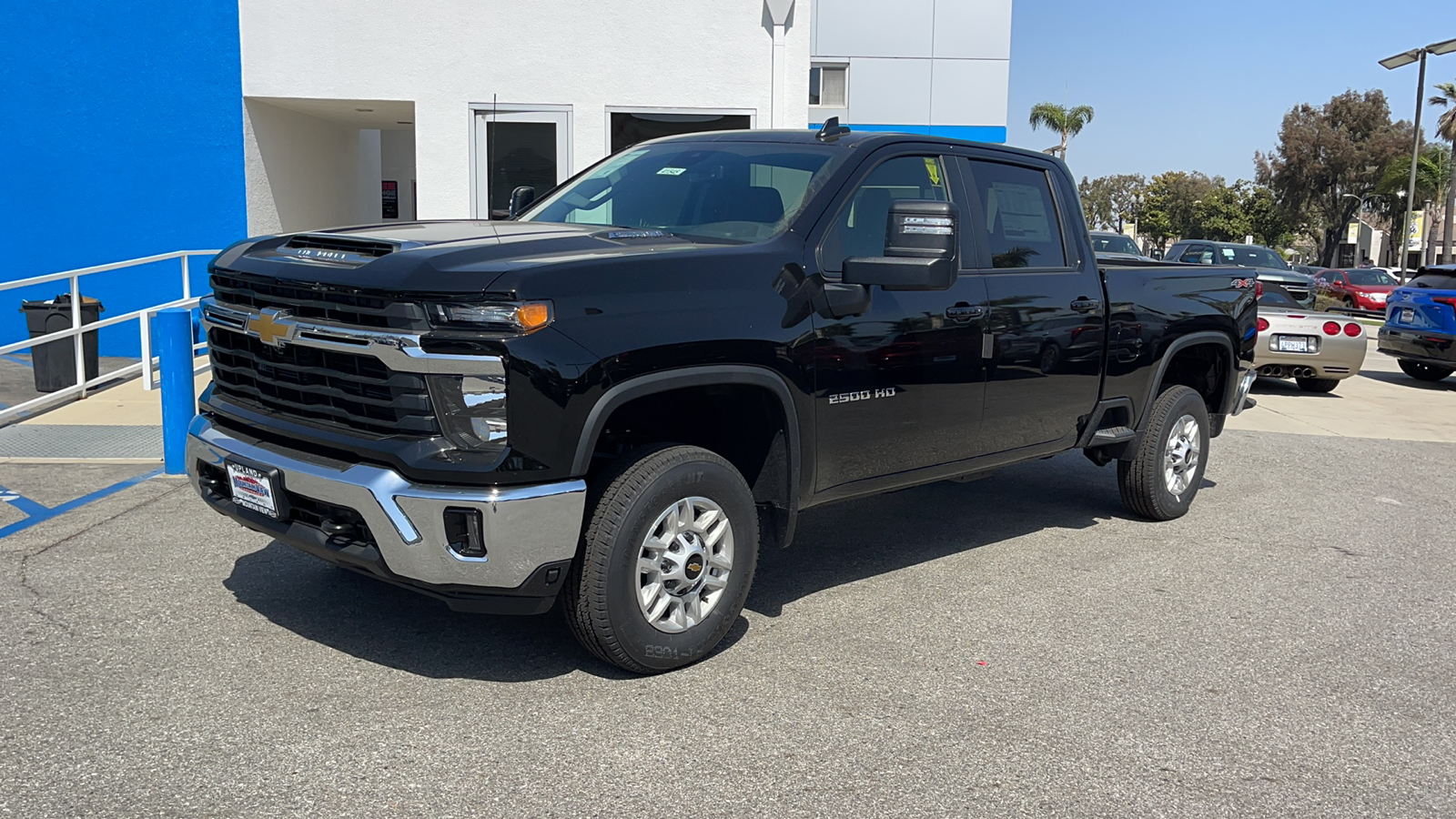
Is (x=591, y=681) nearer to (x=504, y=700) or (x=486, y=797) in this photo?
(x=504, y=700)

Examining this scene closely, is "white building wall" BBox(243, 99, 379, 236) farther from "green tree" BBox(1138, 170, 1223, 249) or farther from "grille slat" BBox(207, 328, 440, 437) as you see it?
"green tree" BBox(1138, 170, 1223, 249)

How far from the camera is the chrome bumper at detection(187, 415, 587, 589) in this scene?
12.1 ft

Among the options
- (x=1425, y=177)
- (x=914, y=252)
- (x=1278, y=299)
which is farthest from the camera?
(x=1425, y=177)

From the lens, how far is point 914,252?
4.50 metres

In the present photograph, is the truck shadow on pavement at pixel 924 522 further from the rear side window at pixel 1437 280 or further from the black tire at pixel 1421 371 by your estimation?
the black tire at pixel 1421 371

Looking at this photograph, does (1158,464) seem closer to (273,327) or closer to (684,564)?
(684,564)

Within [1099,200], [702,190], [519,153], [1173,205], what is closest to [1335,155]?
[1173,205]

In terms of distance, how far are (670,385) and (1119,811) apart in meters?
1.92

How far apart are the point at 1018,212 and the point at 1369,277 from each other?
3304 cm

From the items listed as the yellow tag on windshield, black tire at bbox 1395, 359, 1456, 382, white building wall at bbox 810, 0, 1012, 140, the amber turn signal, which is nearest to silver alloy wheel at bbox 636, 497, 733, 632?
the amber turn signal

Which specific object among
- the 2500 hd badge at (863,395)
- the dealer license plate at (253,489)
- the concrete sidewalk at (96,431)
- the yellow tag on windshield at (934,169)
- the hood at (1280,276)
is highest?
the yellow tag on windshield at (934,169)

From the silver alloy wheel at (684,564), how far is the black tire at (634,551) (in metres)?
0.02

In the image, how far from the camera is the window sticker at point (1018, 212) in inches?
223

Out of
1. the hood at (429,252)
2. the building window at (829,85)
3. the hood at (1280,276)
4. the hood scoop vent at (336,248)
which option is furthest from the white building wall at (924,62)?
the hood scoop vent at (336,248)
